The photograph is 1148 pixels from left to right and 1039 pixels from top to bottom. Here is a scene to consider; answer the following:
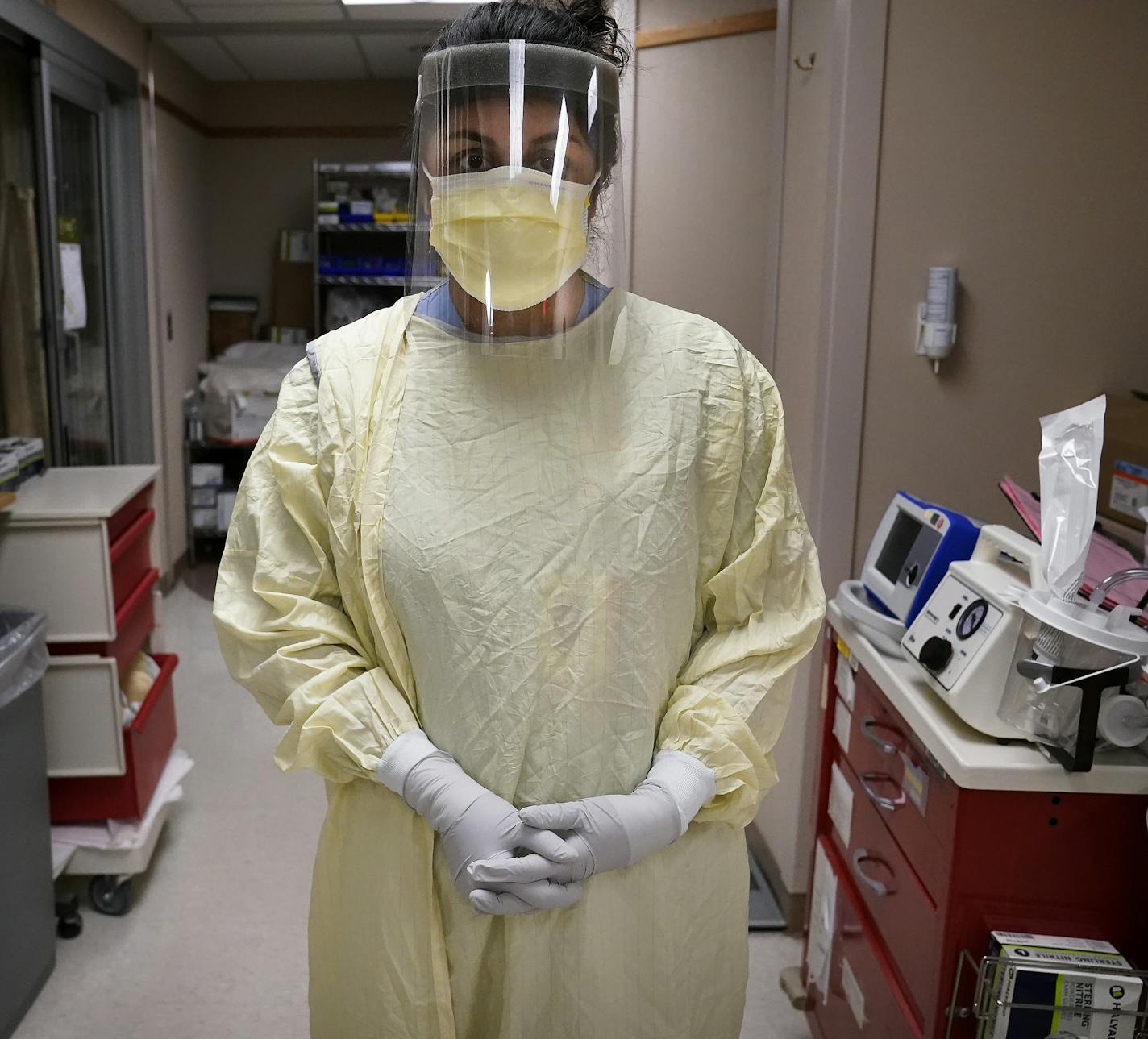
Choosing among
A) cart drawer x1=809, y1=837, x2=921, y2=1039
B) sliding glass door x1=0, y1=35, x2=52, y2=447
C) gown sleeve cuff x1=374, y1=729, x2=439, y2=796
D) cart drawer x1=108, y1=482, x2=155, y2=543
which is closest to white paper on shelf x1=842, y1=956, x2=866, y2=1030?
cart drawer x1=809, y1=837, x2=921, y2=1039

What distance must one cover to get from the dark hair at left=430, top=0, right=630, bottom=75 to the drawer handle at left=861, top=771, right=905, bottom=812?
3.44ft

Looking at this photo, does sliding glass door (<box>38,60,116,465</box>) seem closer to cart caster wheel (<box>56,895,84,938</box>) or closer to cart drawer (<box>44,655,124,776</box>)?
cart drawer (<box>44,655,124,776</box>)

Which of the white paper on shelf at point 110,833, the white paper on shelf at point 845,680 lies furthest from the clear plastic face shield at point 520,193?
the white paper on shelf at point 110,833

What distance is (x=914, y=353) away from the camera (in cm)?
196

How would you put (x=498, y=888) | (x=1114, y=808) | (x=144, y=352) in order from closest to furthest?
(x=498, y=888) < (x=1114, y=808) < (x=144, y=352)

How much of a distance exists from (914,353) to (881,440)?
18 cm

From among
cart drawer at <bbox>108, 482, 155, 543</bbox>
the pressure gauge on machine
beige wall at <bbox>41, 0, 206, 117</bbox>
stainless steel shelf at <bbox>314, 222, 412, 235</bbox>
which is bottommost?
cart drawer at <bbox>108, 482, 155, 543</bbox>

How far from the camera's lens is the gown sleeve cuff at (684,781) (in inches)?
41.5

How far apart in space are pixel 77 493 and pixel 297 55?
338 centimetres

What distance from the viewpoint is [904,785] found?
4.84 ft

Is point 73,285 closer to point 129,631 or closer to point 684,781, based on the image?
point 129,631

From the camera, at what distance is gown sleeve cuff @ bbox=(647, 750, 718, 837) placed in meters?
1.05

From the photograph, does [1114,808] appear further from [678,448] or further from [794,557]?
[678,448]

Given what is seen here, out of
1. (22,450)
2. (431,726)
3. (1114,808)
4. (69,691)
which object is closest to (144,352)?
(22,450)
